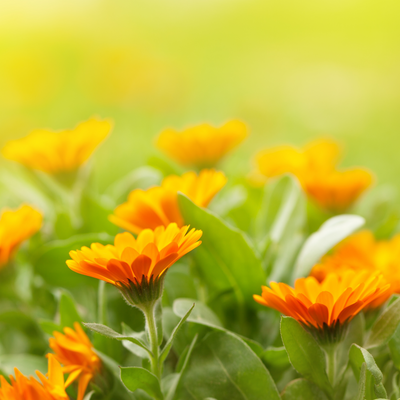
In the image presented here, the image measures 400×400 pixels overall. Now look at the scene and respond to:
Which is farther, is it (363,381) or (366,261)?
(366,261)

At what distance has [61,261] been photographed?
20.0 inches

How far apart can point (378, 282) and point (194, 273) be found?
231 mm

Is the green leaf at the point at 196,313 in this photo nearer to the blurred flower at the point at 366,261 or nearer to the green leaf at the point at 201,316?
the green leaf at the point at 201,316

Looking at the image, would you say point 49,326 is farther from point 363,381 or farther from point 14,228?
point 363,381

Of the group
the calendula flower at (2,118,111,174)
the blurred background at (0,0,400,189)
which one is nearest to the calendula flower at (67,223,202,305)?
the calendula flower at (2,118,111,174)

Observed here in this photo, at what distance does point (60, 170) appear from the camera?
1.99ft

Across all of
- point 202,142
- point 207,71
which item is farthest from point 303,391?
point 207,71

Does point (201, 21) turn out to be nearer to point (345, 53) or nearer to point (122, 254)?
point (345, 53)

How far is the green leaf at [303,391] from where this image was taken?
368mm

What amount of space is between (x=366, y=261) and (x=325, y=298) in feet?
0.73

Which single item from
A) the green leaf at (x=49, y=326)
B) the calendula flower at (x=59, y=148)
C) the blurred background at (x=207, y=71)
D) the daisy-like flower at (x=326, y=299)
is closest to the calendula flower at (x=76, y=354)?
the green leaf at (x=49, y=326)

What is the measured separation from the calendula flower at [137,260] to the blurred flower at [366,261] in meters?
0.17

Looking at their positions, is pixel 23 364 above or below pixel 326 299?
below

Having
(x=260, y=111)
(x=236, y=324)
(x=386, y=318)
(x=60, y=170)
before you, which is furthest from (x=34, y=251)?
(x=260, y=111)
